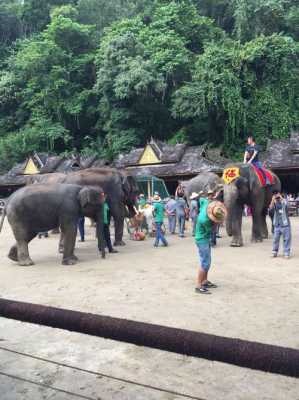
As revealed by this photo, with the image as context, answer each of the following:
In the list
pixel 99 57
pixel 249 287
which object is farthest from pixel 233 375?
pixel 99 57

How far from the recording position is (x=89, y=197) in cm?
984

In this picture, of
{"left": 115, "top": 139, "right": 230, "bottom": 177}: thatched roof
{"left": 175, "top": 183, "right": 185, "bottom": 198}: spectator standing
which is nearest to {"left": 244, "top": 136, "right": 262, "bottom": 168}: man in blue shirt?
{"left": 175, "top": 183, "right": 185, "bottom": 198}: spectator standing

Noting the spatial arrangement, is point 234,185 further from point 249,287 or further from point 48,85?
point 48,85

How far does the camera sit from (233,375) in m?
3.67

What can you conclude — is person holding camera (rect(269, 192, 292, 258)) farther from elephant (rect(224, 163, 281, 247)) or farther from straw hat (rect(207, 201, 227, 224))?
straw hat (rect(207, 201, 227, 224))

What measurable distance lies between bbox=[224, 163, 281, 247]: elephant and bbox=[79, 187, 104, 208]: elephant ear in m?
3.64

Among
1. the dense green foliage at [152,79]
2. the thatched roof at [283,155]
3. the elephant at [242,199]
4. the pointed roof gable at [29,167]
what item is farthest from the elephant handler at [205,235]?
the pointed roof gable at [29,167]

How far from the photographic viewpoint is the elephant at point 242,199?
11562 millimetres

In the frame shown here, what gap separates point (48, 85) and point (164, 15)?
14064mm

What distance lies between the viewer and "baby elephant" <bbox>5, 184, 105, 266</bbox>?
9.44 meters

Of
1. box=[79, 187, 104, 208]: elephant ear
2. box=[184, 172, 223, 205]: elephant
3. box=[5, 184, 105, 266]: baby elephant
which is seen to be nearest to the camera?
box=[5, 184, 105, 266]: baby elephant

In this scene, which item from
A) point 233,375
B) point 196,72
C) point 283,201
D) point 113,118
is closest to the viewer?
point 233,375

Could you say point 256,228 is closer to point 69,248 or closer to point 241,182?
point 241,182

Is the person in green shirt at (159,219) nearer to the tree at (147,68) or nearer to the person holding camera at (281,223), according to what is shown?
the person holding camera at (281,223)
